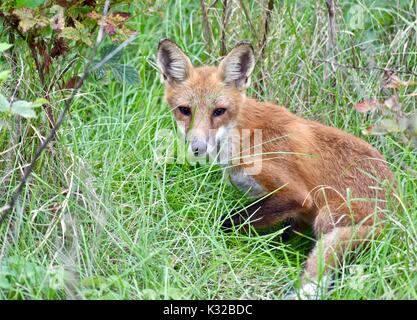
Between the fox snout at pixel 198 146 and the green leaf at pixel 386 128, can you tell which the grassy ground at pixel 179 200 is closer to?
the fox snout at pixel 198 146

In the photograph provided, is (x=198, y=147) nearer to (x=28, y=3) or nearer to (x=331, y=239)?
(x=331, y=239)

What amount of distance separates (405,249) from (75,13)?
2.59m

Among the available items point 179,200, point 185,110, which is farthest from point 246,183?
point 185,110

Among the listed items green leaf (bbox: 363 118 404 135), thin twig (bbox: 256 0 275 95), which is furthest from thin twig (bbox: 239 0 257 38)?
green leaf (bbox: 363 118 404 135)

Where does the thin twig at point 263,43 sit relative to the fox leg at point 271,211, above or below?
above

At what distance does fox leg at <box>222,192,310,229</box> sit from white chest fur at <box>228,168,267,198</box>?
101 millimetres

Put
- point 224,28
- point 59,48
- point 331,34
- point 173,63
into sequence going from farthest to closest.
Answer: point 224,28 → point 331,34 → point 173,63 → point 59,48

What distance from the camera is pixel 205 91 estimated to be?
5.32m

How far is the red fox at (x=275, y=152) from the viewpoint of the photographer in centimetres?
518

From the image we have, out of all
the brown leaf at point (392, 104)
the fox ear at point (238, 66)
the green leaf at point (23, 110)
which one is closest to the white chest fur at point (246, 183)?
the fox ear at point (238, 66)

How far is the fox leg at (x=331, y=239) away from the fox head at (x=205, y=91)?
3.08 ft

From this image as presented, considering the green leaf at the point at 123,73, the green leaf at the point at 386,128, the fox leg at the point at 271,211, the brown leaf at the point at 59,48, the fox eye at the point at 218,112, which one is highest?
the brown leaf at the point at 59,48

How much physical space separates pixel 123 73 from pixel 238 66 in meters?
0.88
